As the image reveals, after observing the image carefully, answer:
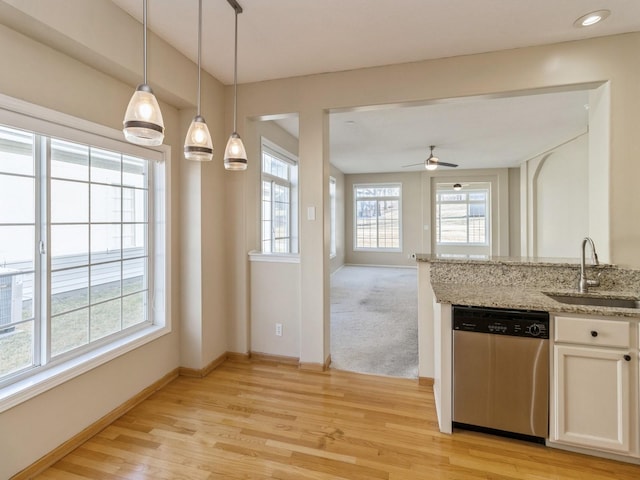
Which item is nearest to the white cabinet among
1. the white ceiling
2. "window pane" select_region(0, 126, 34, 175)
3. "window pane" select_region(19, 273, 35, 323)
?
the white ceiling

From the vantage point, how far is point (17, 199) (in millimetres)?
1787

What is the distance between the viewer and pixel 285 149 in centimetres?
484

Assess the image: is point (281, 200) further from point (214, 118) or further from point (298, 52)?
point (298, 52)

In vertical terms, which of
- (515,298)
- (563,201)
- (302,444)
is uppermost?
(563,201)

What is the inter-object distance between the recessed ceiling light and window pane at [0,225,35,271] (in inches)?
145

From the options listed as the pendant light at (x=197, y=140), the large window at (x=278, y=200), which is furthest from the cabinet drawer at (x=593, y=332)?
the large window at (x=278, y=200)

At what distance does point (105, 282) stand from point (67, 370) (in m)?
0.62

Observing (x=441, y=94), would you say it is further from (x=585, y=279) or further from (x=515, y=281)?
(x=585, y=279)

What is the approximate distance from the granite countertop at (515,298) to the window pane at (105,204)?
2.40m

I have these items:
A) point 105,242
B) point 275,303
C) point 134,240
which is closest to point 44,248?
point 105,242

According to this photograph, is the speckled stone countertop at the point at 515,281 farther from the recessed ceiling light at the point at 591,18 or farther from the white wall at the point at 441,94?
the recessed ceiling light at the point at 591,18

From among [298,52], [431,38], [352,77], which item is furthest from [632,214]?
[298,52]

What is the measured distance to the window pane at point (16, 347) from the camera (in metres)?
1.76

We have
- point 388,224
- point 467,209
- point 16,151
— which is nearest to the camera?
point 16,151
